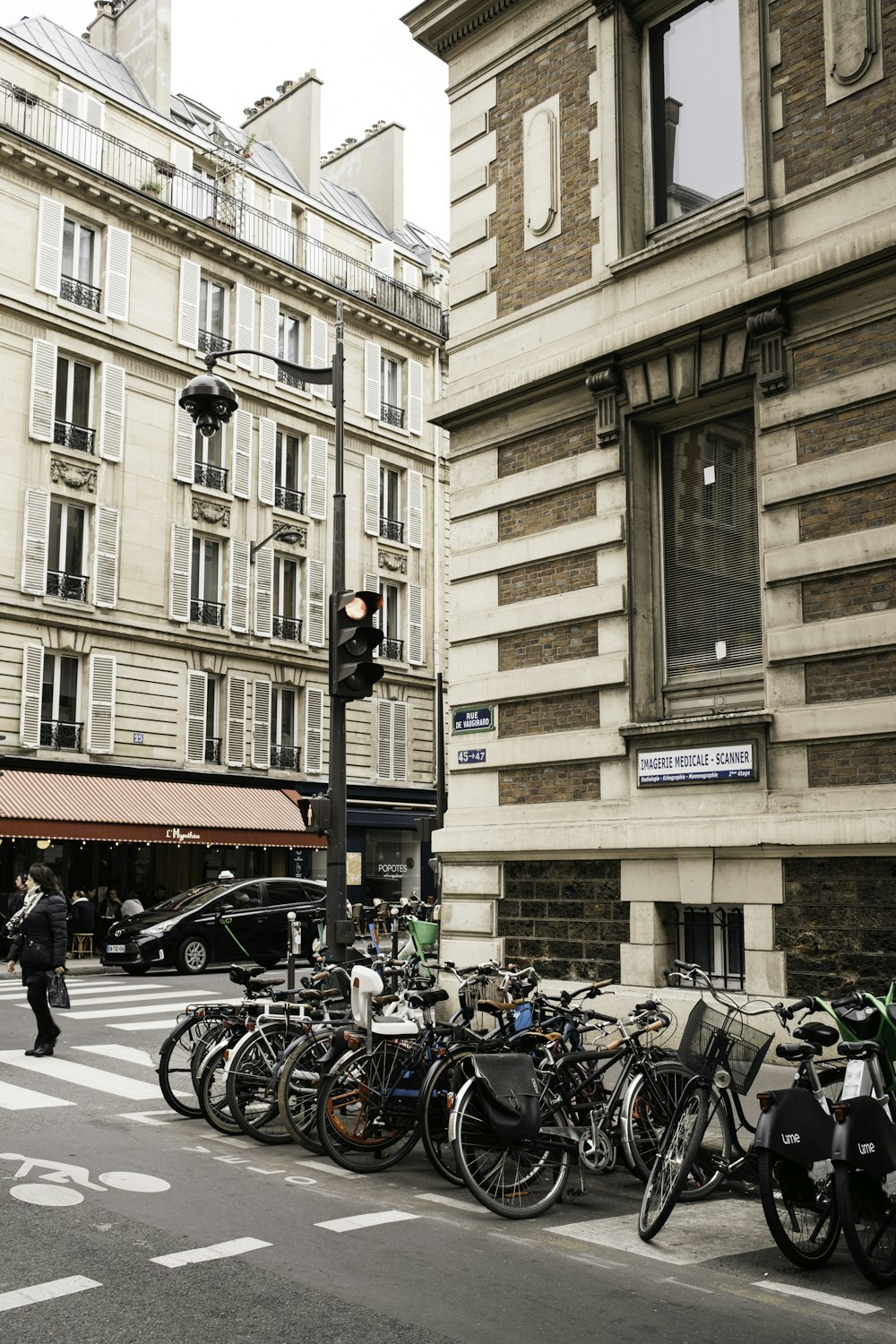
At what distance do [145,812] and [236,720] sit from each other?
4327 mm

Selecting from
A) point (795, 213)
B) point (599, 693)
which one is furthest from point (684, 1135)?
point (795, 213)

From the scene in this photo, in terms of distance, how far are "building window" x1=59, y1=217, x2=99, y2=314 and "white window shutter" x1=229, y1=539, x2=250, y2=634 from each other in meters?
6.45

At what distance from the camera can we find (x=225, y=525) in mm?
32000

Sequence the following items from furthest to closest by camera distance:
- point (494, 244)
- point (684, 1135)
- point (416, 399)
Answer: point (416, 399) < point (494, 244) < point (684, 1135)

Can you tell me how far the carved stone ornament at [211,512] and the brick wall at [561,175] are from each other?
64.6ft

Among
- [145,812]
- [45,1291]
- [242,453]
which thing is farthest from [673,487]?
[242,453]

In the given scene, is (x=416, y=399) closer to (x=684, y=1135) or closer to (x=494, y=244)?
(x=494, y=244)

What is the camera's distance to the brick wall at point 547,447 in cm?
1155

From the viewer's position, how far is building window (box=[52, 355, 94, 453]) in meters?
28.8

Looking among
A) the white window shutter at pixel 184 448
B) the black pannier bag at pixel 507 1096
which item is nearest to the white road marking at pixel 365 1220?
the black pannier bag at pixel 507 1096

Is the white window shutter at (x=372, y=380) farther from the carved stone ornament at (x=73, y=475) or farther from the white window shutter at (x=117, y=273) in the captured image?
the carved stone ornament at (x=73, y=475)

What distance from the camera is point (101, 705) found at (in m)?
28.4

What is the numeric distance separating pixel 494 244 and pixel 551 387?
6.13 ft

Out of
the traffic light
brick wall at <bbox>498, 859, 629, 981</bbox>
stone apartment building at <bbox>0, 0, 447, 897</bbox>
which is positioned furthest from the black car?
the traffic light
